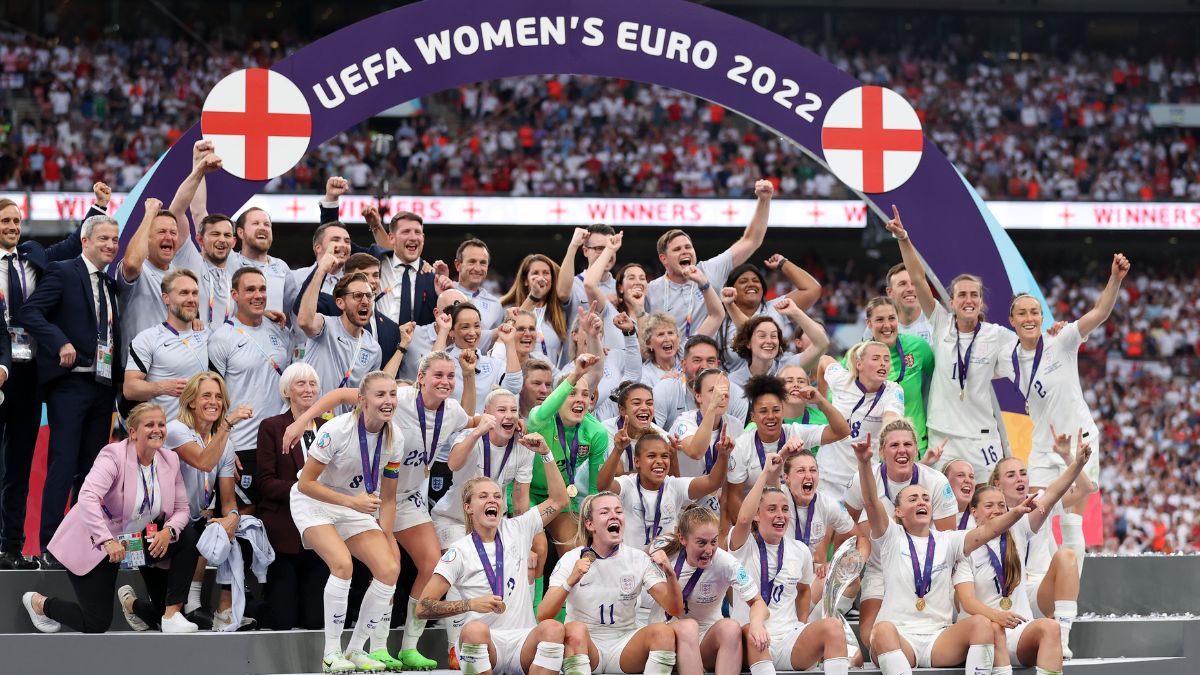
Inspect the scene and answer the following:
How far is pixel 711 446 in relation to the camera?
7.75 m

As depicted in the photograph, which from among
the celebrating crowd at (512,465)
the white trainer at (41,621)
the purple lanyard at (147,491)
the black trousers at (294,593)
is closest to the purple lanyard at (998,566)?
the celebrating crowd at (512,465)

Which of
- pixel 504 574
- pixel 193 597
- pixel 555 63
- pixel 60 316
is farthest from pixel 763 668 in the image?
pixel 555 63

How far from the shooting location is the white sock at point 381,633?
271 inches

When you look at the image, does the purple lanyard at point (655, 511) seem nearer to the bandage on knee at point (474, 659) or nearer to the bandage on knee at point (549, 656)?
the bandage on knee at point (549, 656)

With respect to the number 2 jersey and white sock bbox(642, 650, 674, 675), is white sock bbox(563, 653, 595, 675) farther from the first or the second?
the number 2 jersey

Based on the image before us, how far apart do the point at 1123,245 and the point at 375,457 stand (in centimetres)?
2251

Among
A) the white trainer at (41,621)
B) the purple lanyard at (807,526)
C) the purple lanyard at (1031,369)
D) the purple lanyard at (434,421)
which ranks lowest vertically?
the white trainer at (41,621)

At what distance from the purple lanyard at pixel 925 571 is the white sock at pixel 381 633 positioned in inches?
101

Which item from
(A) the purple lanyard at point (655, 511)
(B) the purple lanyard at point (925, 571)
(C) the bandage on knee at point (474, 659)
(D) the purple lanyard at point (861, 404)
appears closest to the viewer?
(C) the bandage on knee at point (474, 659)

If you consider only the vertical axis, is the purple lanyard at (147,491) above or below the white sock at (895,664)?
above

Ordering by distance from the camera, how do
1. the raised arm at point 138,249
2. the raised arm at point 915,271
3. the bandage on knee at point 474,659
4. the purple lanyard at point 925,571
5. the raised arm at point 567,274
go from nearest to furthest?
the bandage on knee at point 474,659 < the purple lanyard at point 925,571 < the raised arm at point 138,249 < the raised arm at point 915,271 < the raised arm at point 567,274

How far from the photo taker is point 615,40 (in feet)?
30.4

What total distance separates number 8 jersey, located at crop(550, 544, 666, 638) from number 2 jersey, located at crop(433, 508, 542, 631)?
0.64 ft

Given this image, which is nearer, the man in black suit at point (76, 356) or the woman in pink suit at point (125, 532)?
the woman in pink suit at point (125, 532)
